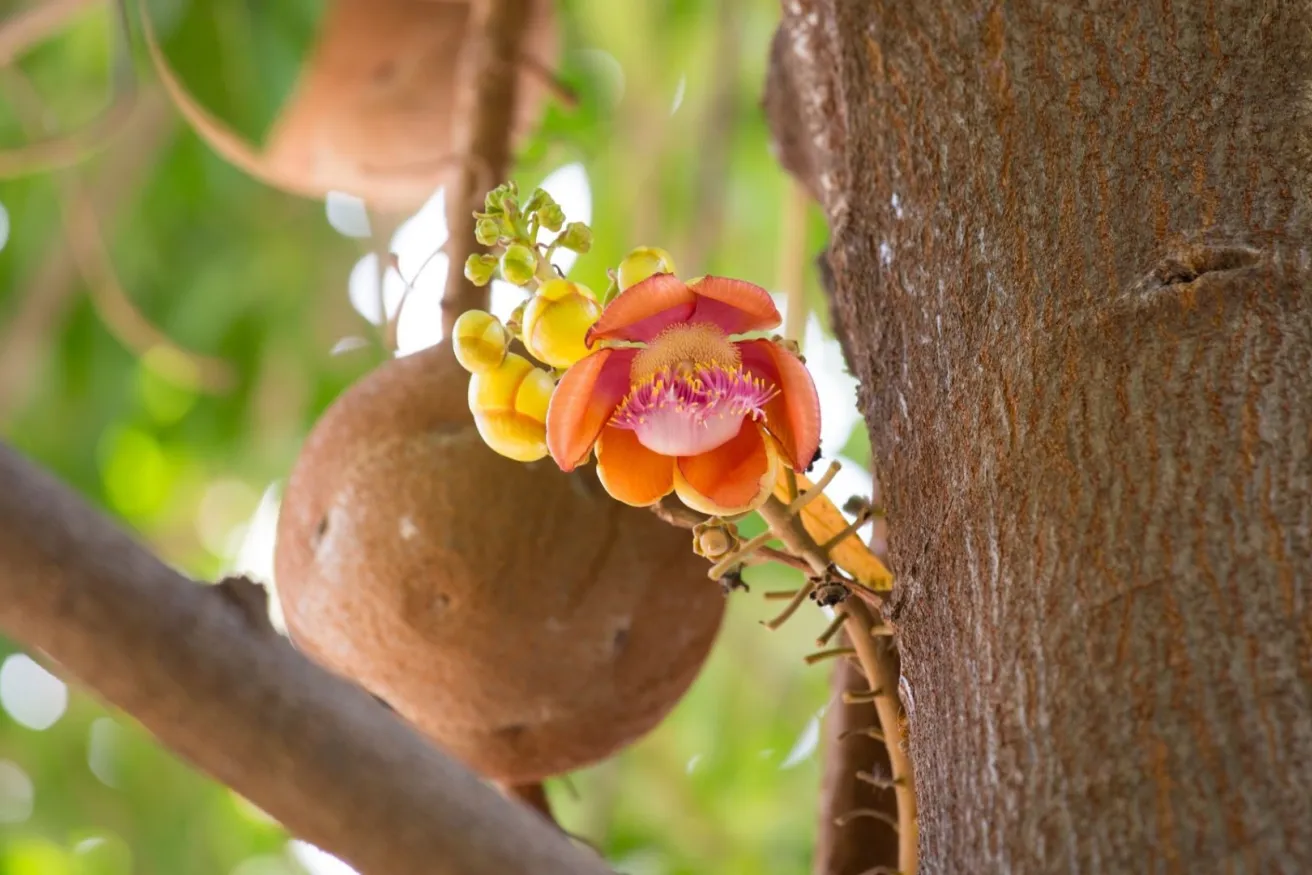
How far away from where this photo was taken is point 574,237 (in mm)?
605

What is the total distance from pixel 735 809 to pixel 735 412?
64.6 inches

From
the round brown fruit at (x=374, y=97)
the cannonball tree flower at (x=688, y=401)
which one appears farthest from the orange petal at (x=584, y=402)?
the round brown fruit at (x=374, y=97)

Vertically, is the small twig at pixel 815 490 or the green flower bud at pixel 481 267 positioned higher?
the green flower bud at pixel 481 267

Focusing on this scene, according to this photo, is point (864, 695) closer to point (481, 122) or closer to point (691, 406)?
point (691, 406)

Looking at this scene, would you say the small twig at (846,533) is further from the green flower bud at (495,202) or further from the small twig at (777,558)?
the green flower bud at (495,202)

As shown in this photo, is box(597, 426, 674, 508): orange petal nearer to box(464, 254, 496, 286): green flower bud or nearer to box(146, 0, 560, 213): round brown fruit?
box(464, 254, 496, 286): green flower bud

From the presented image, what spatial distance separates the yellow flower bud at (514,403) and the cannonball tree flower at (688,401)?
0.03m

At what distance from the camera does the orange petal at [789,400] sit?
57cm

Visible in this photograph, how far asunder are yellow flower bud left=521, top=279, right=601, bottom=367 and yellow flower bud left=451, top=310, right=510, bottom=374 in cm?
2

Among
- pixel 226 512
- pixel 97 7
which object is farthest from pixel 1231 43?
pixel 226 512

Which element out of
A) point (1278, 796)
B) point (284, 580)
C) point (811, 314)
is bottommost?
point (1278, 796)

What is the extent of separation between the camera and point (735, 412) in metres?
0.56

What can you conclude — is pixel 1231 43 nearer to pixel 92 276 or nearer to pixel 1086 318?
pixel 1086 318

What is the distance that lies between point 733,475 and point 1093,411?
5.2 inches
